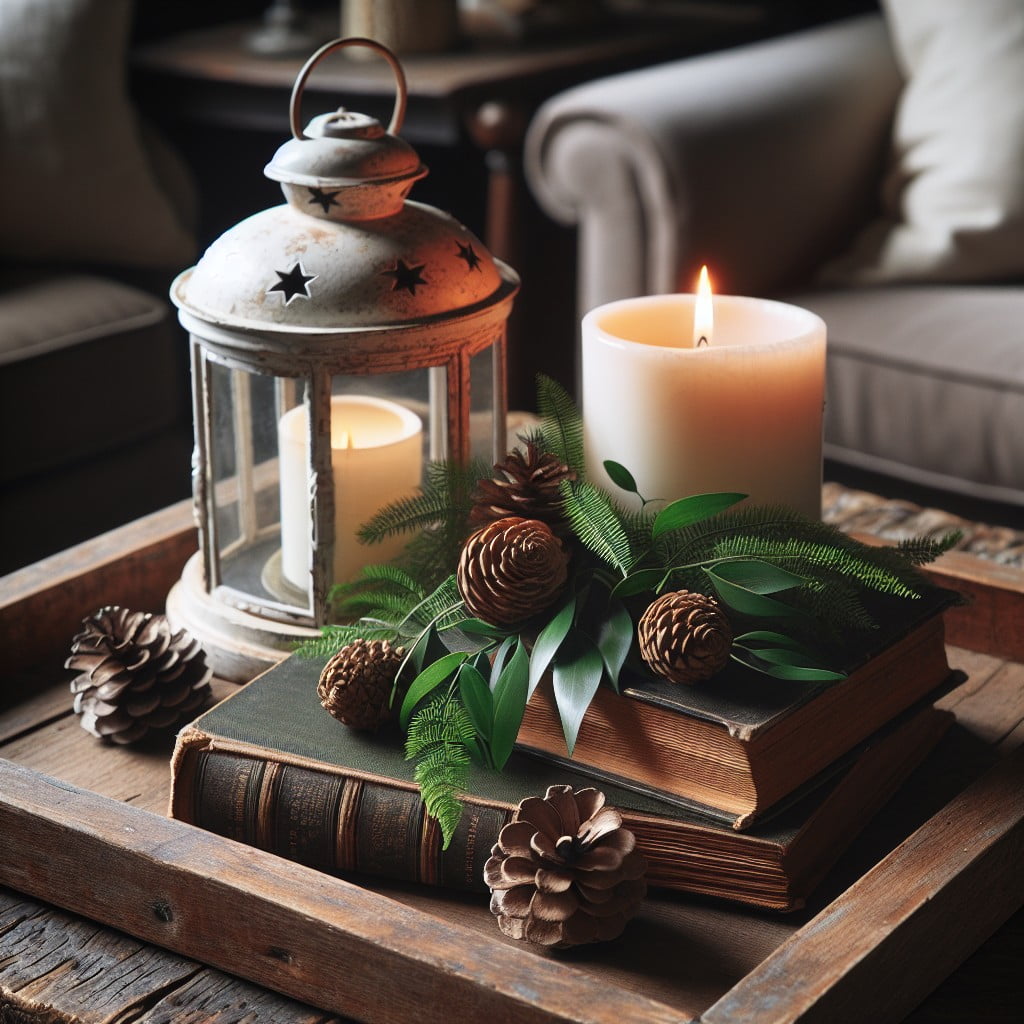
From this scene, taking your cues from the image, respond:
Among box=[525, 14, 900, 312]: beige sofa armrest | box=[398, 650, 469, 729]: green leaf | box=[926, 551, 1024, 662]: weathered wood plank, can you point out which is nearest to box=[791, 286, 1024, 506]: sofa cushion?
box=[525, 14, 900, 312]: beige sofa armrest

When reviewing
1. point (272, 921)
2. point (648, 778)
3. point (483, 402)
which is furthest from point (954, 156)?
point (272, 921)

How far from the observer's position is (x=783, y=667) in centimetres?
75

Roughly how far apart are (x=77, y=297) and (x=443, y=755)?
134 centimetres

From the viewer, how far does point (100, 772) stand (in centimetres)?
91

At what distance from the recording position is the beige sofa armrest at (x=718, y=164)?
1.79 meters

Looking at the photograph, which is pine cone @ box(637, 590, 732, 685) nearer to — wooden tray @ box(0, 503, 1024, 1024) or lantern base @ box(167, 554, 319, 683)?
wooden tray @ box(0, 503, 1024, 1024)

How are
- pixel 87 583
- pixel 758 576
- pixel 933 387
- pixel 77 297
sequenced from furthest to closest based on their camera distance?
pixel 77 297 → pixel 933 387 → pixel 87 583 → pixel 758 576

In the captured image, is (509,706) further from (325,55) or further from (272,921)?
(325,55)

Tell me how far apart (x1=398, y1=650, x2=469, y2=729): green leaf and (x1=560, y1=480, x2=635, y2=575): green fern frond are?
96 mm

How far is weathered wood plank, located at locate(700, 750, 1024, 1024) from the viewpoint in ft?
2.07

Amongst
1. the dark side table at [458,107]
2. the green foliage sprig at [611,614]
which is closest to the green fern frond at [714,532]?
the green foliage sprig at [611,614]

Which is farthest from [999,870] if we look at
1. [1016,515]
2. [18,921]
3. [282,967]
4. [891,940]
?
[1016,515]

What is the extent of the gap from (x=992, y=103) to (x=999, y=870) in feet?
4.45

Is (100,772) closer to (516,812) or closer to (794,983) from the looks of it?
(516,812)
